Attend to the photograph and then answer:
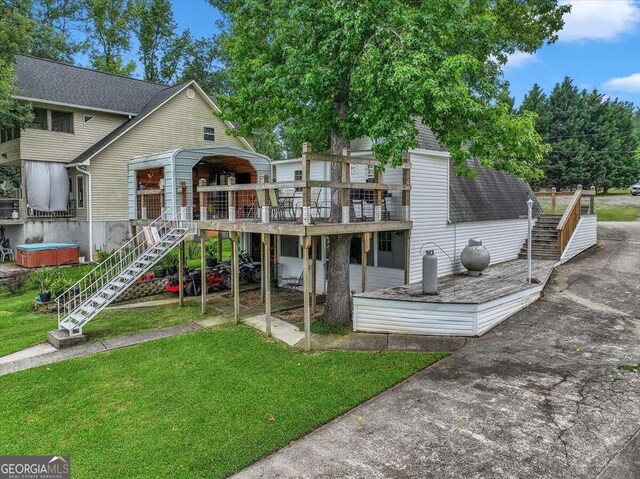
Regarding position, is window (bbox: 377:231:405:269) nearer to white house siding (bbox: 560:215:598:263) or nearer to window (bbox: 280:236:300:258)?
window (bbox: 280:236:300:258)

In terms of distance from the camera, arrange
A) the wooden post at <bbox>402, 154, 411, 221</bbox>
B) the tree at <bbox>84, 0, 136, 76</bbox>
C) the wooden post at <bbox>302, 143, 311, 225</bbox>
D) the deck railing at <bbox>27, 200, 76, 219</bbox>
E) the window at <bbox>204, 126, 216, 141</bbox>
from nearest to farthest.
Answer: the wooden post at <bbox>302, 143, 311, 225</bbox>
the wooden post at <bbox>402, 154, 411, 221</bbox>
the deck railing at <bbox>27, 200, 76, 219</bbox>
the window at <bbox>204, 126, 216, 141</bbox>
the tree at <bbox>84, 0, 136, 76</bbox>

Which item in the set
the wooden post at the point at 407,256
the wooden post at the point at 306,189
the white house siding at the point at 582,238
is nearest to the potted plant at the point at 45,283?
the wooden post at the point at 306,189

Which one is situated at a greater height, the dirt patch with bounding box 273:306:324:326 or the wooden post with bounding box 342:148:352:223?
the wooden post with bounding box 342:148:352:223

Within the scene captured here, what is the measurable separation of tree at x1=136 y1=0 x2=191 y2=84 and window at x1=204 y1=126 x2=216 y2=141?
17.1 meters

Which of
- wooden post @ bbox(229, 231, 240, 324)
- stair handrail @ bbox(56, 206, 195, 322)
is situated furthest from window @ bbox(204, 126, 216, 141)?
wooden post @ bbox(229, 231, 240, 324)

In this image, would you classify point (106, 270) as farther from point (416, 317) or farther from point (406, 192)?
point (416, 317)

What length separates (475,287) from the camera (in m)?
10.6

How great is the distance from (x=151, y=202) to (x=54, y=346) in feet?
26.7

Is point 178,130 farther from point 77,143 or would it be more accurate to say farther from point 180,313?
point 180,313

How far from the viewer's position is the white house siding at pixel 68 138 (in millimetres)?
18406

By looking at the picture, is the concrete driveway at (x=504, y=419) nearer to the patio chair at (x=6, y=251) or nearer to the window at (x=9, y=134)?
the patio chair at (x=6, y=251)

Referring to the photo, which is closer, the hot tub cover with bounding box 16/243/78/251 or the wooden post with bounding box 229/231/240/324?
the wooden post with bounding box 229/231/240/324

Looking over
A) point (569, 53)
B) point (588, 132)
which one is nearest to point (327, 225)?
point (588, 132)

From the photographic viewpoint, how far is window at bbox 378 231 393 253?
11.9m
